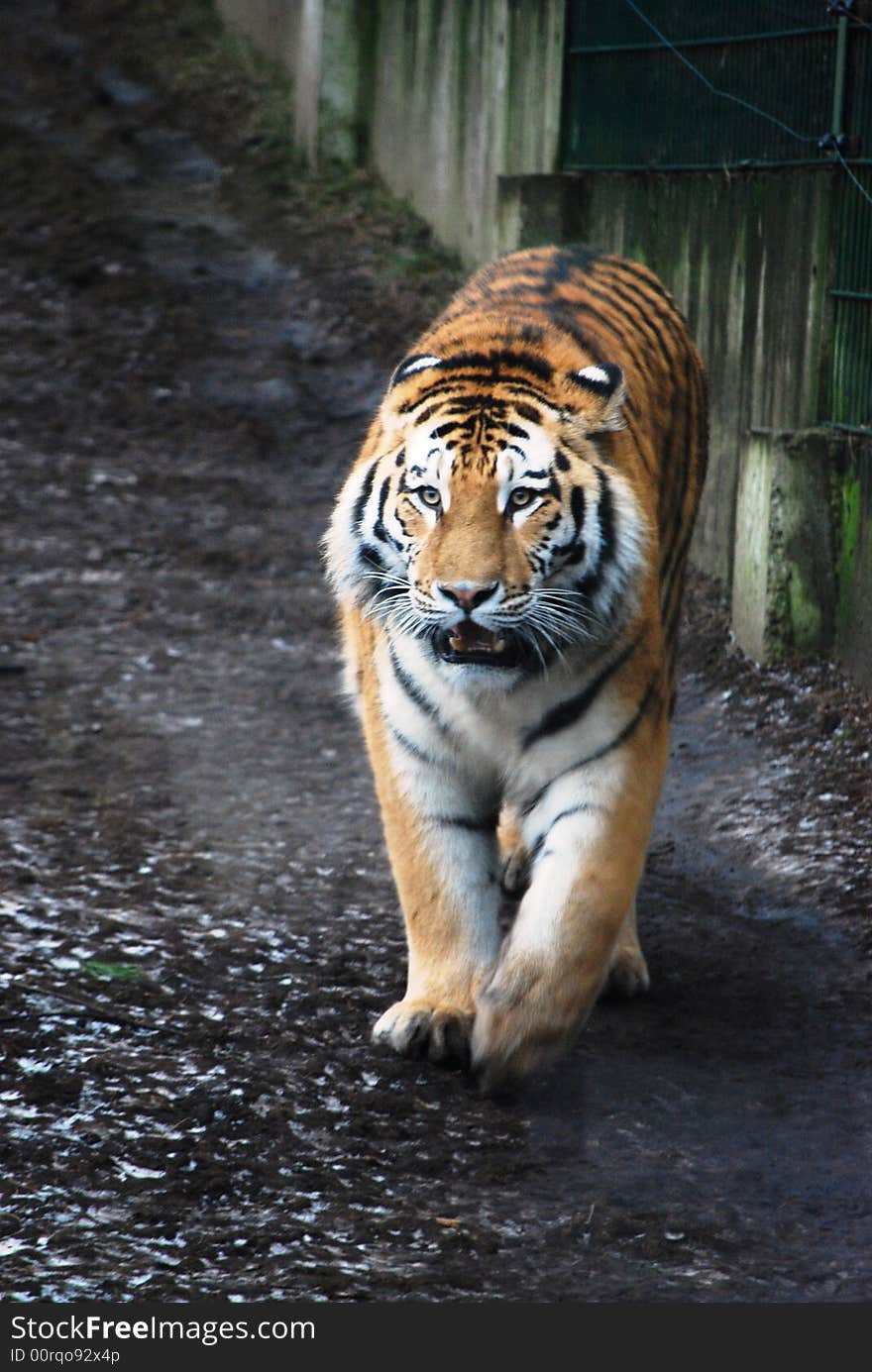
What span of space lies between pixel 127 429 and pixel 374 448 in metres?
4.67

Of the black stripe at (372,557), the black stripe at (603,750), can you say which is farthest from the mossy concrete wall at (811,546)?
the black stripe at (372,557)

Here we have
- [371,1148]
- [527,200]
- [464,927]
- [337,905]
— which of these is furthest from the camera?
[527,200]

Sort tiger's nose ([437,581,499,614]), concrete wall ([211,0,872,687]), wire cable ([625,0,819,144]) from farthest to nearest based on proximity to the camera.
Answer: wire cable ([625,0,819,144]), concrete wall ([211,0,872,687]), tiger's nose ([437,581,499,614])

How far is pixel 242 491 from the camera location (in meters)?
7.67

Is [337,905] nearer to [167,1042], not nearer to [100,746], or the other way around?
[167,1042]

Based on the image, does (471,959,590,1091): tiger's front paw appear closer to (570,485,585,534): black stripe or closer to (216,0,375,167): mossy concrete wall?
(570,485,585,534): black stripe

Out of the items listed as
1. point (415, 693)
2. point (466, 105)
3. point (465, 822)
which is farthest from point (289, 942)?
point (466, 105)

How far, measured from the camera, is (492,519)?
3.26 metres

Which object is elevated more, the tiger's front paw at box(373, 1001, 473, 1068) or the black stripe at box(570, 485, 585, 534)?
the black stripe at box(570, 485, 585, 534)

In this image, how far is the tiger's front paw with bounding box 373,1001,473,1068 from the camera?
3.46m

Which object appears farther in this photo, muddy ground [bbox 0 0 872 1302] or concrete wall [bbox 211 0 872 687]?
concrete wall [bbox 211 0 872 687]

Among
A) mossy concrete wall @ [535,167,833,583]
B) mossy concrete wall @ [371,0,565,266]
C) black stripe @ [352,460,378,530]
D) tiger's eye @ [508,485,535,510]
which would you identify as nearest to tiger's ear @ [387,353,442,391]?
black stripe @ [352,460,378,530]

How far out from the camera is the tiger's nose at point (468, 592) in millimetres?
3170

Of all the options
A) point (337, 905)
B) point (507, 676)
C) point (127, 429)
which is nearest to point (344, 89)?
point (127, 429)
